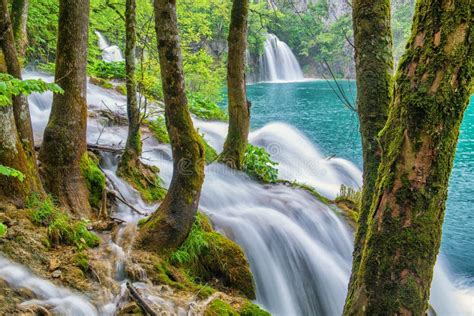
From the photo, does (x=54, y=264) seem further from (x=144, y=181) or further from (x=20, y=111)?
(x=144, y=181)

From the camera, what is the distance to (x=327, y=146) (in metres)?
17.5

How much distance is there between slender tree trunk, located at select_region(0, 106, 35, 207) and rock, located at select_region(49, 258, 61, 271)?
785 mm

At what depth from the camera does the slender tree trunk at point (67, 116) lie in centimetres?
488

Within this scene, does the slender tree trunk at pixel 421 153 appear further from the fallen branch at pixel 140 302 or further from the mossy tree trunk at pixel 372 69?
the fallen branch at pixel 140 302

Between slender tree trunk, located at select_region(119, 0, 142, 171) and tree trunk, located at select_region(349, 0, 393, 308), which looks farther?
slender tree trunk, located at select_region(119, 0, 142, 171)

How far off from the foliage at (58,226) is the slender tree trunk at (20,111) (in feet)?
0.70

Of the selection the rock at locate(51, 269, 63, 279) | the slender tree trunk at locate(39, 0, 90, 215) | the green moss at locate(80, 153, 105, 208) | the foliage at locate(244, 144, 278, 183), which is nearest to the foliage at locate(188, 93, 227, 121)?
the foliage at locate(244, 144, 278, 183)

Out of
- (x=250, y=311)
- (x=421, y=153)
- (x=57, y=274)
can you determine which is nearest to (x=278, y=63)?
(x=250, y=311)

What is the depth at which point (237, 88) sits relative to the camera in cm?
862

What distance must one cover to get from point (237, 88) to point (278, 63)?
135ft

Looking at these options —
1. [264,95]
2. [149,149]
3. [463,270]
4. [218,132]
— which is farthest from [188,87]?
[264,95]

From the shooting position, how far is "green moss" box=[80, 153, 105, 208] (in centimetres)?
537

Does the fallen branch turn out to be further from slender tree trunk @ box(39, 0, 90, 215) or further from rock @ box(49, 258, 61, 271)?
slender tree trunk @ box(39, 0, 90, 215)

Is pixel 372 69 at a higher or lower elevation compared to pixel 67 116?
higher
